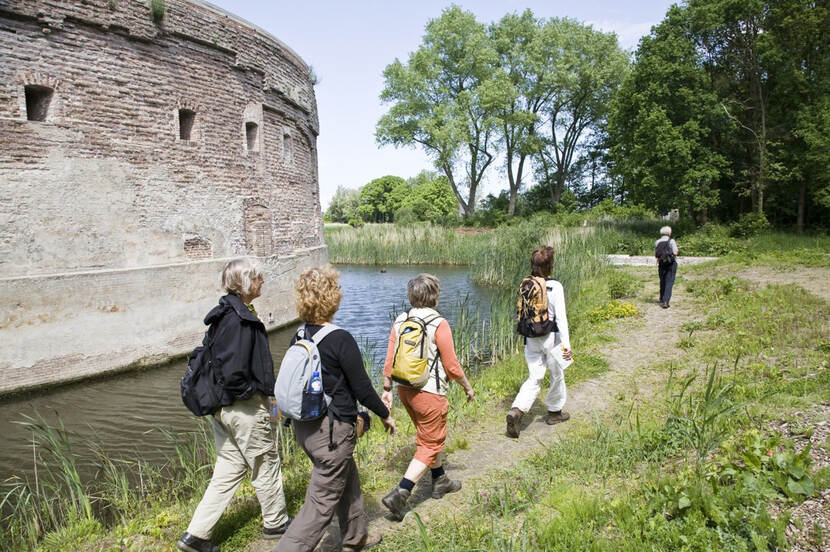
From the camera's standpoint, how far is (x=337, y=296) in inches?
126

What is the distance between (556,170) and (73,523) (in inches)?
1933

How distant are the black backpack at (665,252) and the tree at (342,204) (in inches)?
3207

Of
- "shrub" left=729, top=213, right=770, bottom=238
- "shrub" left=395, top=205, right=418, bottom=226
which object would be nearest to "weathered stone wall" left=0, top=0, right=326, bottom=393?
"shrub" left=729, top=213, right=770, bottom=238

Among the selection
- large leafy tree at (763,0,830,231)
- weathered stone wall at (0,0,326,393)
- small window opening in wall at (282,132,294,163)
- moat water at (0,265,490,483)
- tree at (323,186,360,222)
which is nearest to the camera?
moat water at (0,265,490,483)

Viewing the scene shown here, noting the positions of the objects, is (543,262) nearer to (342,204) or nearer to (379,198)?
(379,198)

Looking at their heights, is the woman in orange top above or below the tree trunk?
below

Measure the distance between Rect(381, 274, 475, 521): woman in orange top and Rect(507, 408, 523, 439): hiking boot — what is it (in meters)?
A: 1.51

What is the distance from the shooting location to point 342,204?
94438 mm

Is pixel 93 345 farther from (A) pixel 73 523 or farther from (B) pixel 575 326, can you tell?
(B) pixel 575 326

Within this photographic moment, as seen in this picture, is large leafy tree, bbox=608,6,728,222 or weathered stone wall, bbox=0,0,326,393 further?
large leafy tree, bbox=608,6,728,222

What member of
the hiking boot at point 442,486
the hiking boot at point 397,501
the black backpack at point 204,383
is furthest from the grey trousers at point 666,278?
the black backpack at point 204,383

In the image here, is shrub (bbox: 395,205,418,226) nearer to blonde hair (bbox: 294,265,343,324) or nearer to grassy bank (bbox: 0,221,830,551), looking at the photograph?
grassy bank (bbox: 0,221,830,551)

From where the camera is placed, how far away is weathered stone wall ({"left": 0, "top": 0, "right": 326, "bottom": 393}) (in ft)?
27.0

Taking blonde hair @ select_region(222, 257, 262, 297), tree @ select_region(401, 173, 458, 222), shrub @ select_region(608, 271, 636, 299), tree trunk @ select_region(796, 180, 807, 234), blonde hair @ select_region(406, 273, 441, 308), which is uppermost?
tree @ select_region(401, 173, 458, 222)
